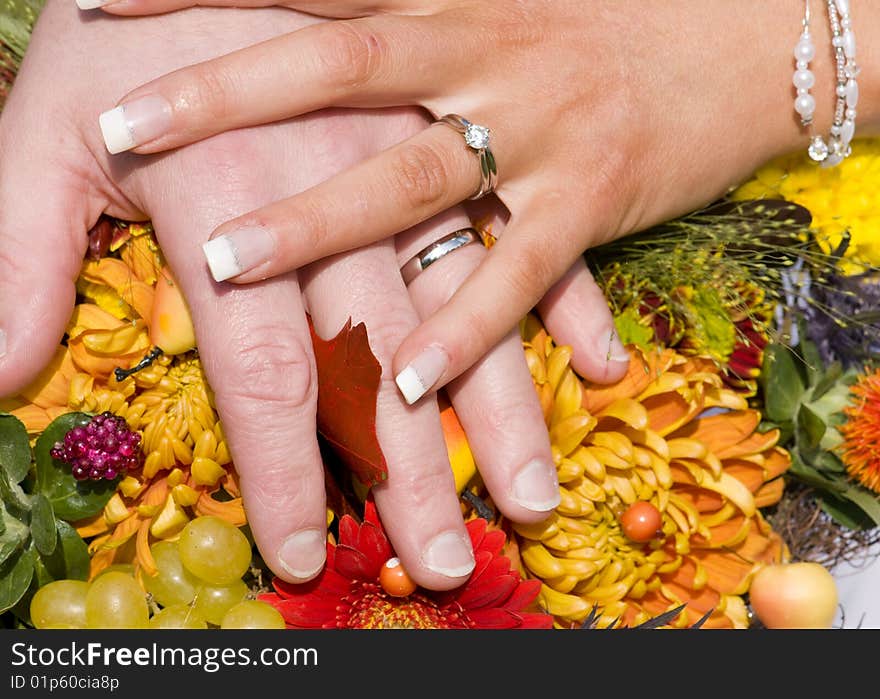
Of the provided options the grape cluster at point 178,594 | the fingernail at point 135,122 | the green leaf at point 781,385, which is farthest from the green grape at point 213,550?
the green leaf at point 781,385

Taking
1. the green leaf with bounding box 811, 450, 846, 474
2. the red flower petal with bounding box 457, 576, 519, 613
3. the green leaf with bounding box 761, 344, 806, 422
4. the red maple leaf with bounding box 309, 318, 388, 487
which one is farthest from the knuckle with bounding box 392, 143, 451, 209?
the green leaf with bounding box 811, 450, 846, 474

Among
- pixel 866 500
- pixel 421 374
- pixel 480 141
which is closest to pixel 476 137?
pixel 480 141

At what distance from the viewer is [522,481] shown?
0.80 meters

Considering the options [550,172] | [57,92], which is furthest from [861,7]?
[57,92]

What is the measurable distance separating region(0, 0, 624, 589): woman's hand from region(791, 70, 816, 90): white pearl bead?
0.46m

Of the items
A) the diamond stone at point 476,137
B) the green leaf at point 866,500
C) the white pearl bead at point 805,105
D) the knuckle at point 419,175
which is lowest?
the green leaf at point 866,500

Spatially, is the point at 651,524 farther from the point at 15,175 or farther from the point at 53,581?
the point at 15,175

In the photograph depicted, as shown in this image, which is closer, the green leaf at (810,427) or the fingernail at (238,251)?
the fingernail at (238,251)

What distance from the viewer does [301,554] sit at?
755 millimetres

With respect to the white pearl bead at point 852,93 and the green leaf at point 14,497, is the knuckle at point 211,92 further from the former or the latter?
the white pearl bead at point 852,93

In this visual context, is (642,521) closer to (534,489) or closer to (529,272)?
(534,489)

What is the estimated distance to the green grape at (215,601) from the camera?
2.49ft

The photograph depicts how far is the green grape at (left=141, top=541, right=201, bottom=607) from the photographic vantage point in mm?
768
